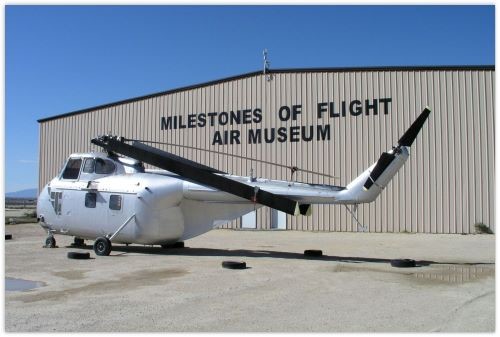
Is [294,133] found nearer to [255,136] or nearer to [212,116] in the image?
[255,136]

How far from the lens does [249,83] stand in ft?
97.3

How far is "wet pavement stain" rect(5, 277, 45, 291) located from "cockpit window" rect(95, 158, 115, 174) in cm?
588

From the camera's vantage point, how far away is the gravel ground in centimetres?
664

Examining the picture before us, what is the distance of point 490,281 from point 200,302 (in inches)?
229

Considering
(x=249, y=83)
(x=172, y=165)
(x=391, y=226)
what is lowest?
(x=391, y=226)

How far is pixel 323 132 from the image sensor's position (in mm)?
27469

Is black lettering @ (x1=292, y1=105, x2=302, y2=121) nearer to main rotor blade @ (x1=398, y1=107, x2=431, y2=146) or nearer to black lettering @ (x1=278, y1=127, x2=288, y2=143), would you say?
black lettering @ (x1=278, y1=127, x2=288, y2=143)

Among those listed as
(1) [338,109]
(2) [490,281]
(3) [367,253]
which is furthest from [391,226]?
(2) [490,281]

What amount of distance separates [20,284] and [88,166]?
263 inches

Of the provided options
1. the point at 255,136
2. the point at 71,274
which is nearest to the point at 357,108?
the point at 255,136

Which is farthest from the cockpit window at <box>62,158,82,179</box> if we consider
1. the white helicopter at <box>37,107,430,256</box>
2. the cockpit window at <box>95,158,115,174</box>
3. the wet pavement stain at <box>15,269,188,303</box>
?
the wet pavement stain at <box>15,269,188,303</box>

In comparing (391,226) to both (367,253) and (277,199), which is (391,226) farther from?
(277,199)

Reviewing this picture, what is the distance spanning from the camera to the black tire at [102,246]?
47.5ft

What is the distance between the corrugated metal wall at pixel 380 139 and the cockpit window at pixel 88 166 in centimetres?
1395
